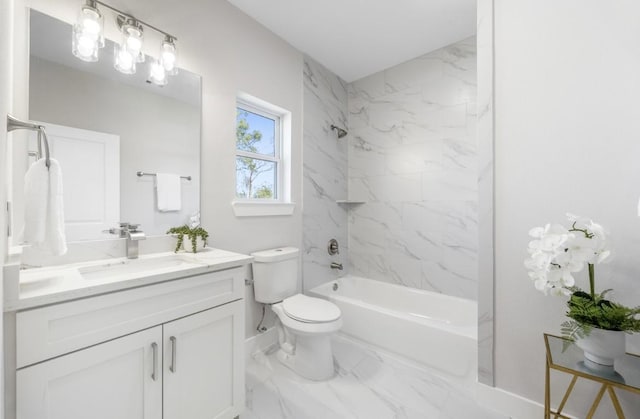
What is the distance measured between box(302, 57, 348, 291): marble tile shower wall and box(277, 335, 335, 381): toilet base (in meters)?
0.70

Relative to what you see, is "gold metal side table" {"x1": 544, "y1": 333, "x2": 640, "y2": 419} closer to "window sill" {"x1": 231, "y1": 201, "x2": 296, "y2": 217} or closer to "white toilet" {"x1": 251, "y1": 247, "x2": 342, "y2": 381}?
"white toilet" {"x1": 251, "y1": 247, "x2": 342, "y2": 381}

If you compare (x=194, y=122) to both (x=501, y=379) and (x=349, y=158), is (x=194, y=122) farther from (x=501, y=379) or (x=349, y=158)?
(x=501, y=379)

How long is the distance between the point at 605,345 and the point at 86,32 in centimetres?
261

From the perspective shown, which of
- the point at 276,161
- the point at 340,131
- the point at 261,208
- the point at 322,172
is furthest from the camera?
the point at 340,131

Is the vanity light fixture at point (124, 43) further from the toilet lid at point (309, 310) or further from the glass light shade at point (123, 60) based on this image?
the toilet lid at point (309, 310)

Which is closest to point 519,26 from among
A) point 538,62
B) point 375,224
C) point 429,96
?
point 538,62

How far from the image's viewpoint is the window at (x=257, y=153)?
2.14 metres

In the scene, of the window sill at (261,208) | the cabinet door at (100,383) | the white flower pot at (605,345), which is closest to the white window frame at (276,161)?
the window sill at (261,208)

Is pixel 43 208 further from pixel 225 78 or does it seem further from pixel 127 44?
pixel 225 78

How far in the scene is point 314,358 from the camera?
179 cm

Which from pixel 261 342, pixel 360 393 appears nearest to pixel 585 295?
pixel 360 393

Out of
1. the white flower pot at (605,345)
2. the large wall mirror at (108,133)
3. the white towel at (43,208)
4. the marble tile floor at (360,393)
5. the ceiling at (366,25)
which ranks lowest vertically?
the marble tile floor at (360,393)

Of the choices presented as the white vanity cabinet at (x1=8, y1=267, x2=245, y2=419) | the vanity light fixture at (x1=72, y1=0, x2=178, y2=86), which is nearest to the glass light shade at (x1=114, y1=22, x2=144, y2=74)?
the vanity light fixture at (x1=72, y1=0, x2=178, y2=86)

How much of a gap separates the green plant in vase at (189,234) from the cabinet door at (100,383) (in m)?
0.58
